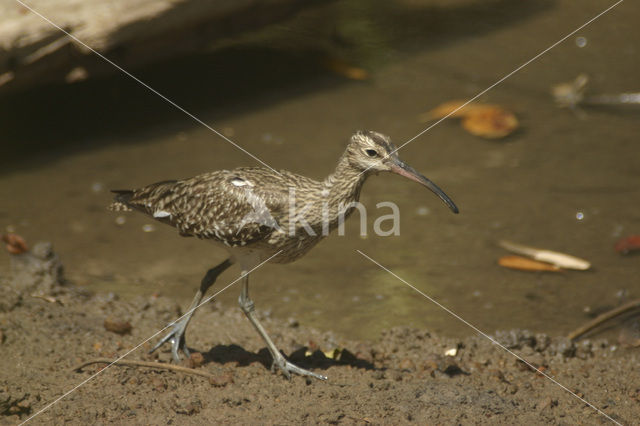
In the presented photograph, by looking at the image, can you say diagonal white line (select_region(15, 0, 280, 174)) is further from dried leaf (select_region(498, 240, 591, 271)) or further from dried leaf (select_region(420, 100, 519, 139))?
dried leaf (select_region(498, 240, 591, 271))

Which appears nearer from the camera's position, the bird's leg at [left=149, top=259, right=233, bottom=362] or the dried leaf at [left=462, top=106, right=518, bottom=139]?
the bird's leg at [left=149, top=259, right=233, bottom=362]

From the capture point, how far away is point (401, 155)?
8445 millimetres

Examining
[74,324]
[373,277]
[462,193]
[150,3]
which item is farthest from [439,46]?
[74,324]

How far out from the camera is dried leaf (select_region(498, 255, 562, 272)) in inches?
271

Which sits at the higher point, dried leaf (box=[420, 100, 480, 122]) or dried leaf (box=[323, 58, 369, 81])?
dried leaf (box=[323, 58, 369, 81])

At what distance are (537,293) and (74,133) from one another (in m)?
5.29

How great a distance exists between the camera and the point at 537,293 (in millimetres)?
6633

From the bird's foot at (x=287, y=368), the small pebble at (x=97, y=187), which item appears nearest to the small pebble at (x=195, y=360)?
the bird's foot at (x=287, y=368)

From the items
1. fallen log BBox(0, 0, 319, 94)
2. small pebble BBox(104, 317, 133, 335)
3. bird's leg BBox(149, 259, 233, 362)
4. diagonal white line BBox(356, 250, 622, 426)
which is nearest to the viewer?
diagonal white line BBox(356, 250, 622, 426)

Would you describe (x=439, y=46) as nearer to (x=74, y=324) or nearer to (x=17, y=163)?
(x=17, y=163)

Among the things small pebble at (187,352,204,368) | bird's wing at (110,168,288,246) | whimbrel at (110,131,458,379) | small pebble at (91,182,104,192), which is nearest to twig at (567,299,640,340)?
whimbrel at (110,131,458,379)

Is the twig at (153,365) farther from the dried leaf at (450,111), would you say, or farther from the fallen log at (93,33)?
the dried leaf at (450,111)

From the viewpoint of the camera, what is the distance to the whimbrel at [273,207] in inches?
201

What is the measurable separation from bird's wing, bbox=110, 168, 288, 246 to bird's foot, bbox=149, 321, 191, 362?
2.02 feet
